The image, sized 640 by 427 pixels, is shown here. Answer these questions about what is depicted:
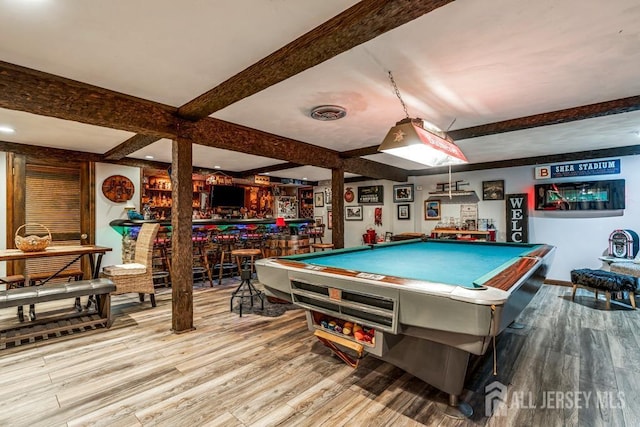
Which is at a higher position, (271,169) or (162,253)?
(271,169)

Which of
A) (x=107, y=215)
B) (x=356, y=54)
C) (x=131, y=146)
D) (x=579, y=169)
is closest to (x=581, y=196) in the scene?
(x=579, y=169)

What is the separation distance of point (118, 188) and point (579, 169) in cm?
884

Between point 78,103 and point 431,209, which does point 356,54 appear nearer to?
point 78,103

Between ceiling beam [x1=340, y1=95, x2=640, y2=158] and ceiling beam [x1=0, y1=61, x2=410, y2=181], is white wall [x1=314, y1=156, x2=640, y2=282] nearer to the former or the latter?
ceiling beam [x1=340, y1=95, x2=640, y2=158]

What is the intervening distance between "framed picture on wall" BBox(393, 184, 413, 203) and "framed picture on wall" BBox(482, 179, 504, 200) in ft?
5.71

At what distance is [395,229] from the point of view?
8.28 metres

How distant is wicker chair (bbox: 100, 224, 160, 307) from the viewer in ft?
13.0

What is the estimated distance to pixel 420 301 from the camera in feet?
5.40

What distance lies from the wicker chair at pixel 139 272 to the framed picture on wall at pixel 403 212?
5.95m

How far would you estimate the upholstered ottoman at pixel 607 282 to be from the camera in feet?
13.3

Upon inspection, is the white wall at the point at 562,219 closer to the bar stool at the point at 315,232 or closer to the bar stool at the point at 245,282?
the bar stool at the point at 315,232

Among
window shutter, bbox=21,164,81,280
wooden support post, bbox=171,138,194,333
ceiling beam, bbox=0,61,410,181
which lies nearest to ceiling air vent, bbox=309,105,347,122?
ceiling beam, bbox=0,61,410,181

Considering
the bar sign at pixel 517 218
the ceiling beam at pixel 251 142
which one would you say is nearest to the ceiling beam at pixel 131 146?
the ceiling beam at pixel 251 142

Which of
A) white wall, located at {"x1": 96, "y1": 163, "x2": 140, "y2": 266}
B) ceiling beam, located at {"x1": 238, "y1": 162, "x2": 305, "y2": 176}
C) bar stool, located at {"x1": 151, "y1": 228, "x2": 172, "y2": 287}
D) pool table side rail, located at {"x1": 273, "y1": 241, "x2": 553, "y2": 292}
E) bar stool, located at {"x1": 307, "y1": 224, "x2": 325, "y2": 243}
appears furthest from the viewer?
bar stool, located at {"x1": 307, "y1": 224, "x2": 325, "y2": 243}
